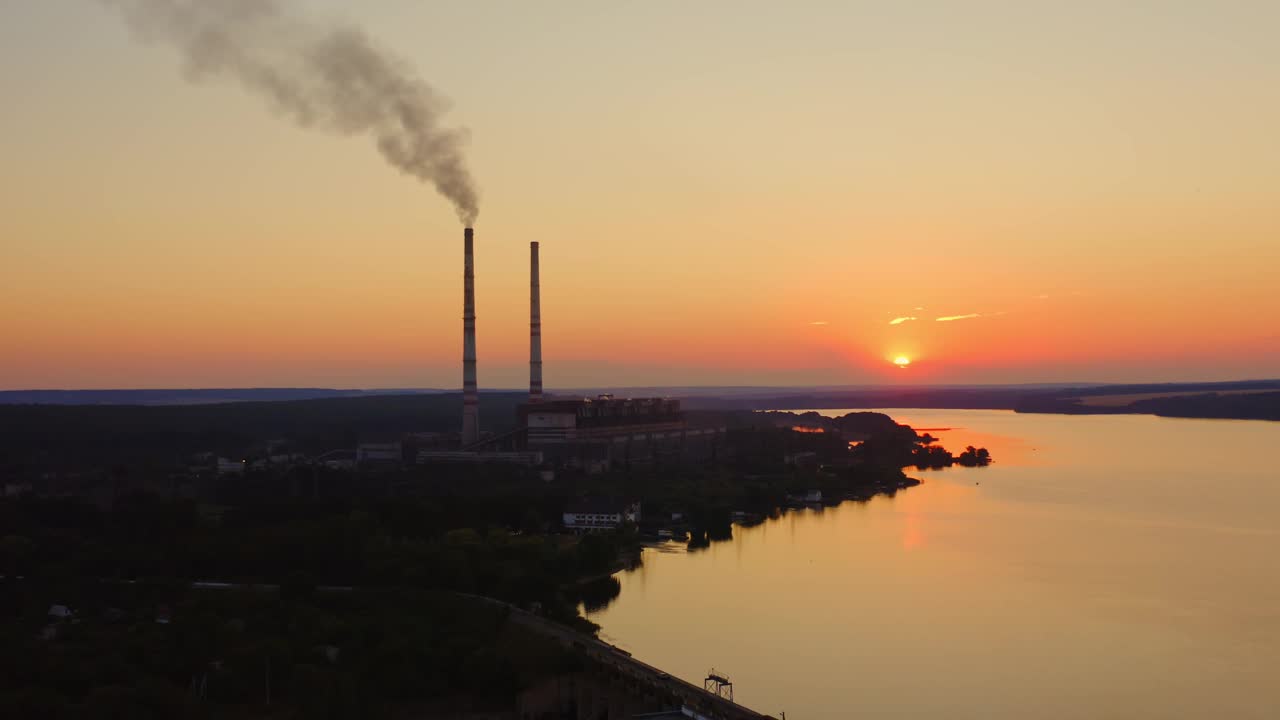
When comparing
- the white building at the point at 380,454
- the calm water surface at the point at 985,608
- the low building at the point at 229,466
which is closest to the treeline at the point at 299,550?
the calm water surface at the point at 985,608

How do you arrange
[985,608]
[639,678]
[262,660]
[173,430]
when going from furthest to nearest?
1. [173,430]
2. [985,608]
3. [639,678]
4. [262,660]

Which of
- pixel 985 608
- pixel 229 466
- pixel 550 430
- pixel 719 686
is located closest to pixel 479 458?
pixel 550 430

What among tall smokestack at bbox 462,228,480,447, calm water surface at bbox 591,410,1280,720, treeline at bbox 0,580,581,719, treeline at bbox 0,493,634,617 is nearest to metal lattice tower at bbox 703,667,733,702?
calm water surface at bbox 591,410,1280,720

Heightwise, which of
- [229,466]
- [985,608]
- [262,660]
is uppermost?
[229,466]

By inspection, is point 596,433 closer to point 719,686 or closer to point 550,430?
point 550,430

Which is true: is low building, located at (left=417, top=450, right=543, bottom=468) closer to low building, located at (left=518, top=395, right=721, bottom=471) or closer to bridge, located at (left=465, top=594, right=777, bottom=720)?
low building, located at (left=518, top=395, right=721, bottom=471)

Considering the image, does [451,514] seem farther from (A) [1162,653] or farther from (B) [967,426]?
(B) [967,426]

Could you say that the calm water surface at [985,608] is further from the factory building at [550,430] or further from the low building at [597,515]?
the factory building at [550,430]
